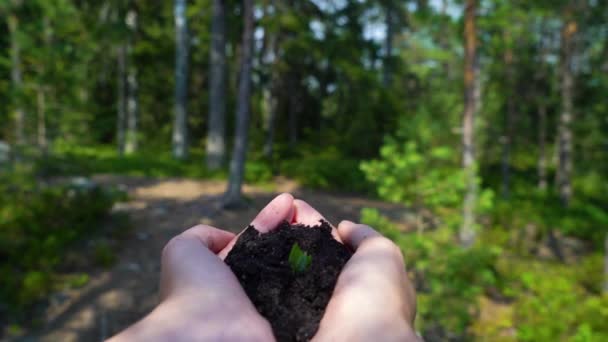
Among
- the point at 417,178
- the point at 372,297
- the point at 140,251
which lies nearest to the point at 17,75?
the point at 140,251

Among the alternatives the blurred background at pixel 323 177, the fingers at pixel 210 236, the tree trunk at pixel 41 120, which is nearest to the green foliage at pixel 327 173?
the blurred background at pixel 323 177

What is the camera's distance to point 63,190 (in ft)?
24.9

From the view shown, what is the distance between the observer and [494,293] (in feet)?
23.5

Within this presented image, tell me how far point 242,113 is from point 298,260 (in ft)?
24.1

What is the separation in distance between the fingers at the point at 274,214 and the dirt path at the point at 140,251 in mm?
1362

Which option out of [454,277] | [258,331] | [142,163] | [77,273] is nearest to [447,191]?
[454,277]

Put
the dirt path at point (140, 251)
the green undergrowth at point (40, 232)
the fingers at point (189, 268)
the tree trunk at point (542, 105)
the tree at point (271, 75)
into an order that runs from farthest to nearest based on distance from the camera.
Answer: the tree trunk at point (542, 105) < the tree at point (271, 75) < the green undergrowth at point (40, 232) < the dirt path at point (140, 251) < the fingers at point (189, 268)

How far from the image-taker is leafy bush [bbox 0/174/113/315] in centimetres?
577

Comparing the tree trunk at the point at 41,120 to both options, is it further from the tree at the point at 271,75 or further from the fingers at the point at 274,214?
the fingers at the point at 274,214

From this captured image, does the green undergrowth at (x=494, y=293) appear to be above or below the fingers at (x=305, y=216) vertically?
below

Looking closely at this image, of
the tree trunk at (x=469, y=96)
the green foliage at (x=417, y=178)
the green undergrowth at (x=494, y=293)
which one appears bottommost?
the green undergrowth at (x=494, y=293)

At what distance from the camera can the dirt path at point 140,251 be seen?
17.8 ft

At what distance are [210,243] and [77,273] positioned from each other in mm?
5978

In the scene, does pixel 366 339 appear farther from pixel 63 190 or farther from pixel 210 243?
pixel 63 190
